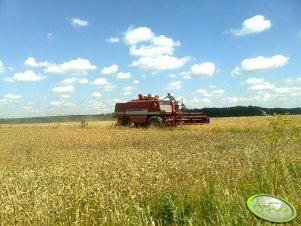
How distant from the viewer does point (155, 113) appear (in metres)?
24.0

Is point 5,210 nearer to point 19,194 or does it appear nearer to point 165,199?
point 19,194

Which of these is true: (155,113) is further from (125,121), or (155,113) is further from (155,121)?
(125,121)

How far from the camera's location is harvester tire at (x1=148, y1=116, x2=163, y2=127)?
76.9ft

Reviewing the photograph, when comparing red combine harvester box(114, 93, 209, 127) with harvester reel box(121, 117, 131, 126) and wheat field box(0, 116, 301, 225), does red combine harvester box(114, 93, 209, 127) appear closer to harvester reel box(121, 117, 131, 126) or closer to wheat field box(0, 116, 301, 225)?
harvester reel box(121, 117, 131, 126)

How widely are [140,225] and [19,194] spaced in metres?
2.00

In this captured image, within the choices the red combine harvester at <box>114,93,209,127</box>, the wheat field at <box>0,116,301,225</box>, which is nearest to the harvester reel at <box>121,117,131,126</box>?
the red combine harvester at <box>114,93,209,127</box>

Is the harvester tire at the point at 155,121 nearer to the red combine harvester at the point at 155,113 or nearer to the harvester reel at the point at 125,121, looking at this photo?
the red combine harvester at the point at 155,113

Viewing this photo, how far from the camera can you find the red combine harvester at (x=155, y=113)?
23.7 m

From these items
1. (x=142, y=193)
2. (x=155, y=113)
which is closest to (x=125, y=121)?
(x=155, y=113)

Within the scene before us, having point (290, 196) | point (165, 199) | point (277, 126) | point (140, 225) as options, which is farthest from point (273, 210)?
point (165, 199)

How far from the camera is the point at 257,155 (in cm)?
848

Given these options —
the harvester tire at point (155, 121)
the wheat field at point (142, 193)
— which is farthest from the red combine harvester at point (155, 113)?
the wheat field at point (142, 193)

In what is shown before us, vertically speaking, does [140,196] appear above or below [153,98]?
below

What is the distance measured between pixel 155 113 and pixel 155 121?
526mm
